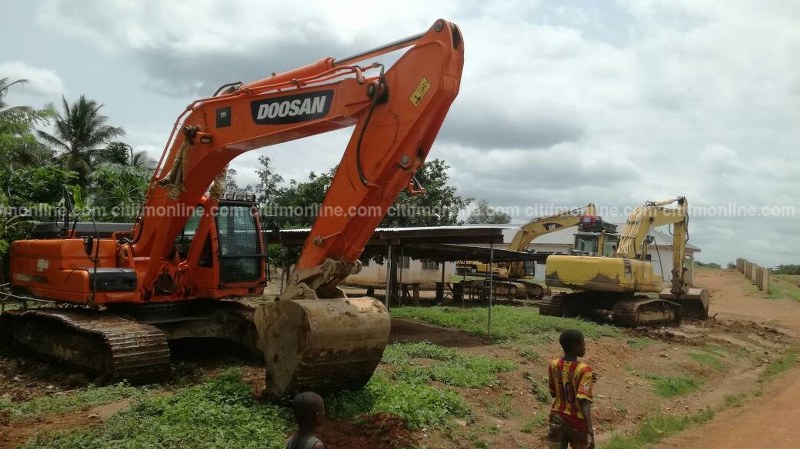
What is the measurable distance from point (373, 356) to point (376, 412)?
56 cm

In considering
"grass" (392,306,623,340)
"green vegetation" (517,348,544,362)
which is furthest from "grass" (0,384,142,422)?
"grass" (392,306,623,340)

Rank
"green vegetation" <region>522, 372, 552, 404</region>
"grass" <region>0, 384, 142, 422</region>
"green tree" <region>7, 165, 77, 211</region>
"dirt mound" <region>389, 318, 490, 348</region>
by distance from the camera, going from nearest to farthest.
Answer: "grass" <region>0, 384, 142, 422</region> < "green vegetation" <region>522, 372, 552, 404</region> < "dirt mound" <region>389, 318, 490, 348</region> < "green tree" <region>7, 165, 77, 211</region>

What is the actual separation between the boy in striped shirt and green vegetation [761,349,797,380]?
959 cm

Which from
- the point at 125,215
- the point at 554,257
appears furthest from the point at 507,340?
the point at 125,215

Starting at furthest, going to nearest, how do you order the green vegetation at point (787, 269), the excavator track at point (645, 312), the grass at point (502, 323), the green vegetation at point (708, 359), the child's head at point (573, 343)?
the green vegetation at point (787, 269), the excavator track at point (645, 312), the grass at point (502, 323), the green vegetation at point (708, 359), the child's head at point (573, 343)

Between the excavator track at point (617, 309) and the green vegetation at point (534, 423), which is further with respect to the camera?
the excavator track at point (617, 309)

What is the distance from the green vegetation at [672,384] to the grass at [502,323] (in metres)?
2.93

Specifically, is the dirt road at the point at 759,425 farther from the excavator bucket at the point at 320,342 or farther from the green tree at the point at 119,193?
the green tree at the point at 119,193

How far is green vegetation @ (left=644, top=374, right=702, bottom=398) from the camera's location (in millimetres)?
10648

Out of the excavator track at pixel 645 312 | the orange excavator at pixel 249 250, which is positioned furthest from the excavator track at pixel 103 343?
the excavator track at pixel 645 312

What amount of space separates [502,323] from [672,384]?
4574 millimetres

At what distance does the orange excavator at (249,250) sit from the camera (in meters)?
6.14

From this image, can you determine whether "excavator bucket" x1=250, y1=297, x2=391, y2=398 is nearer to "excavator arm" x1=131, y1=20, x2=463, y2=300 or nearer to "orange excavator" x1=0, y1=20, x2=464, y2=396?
"orange excavator" x1=0, y1=20, x2=464, y2=396

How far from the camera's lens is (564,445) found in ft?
16.6
